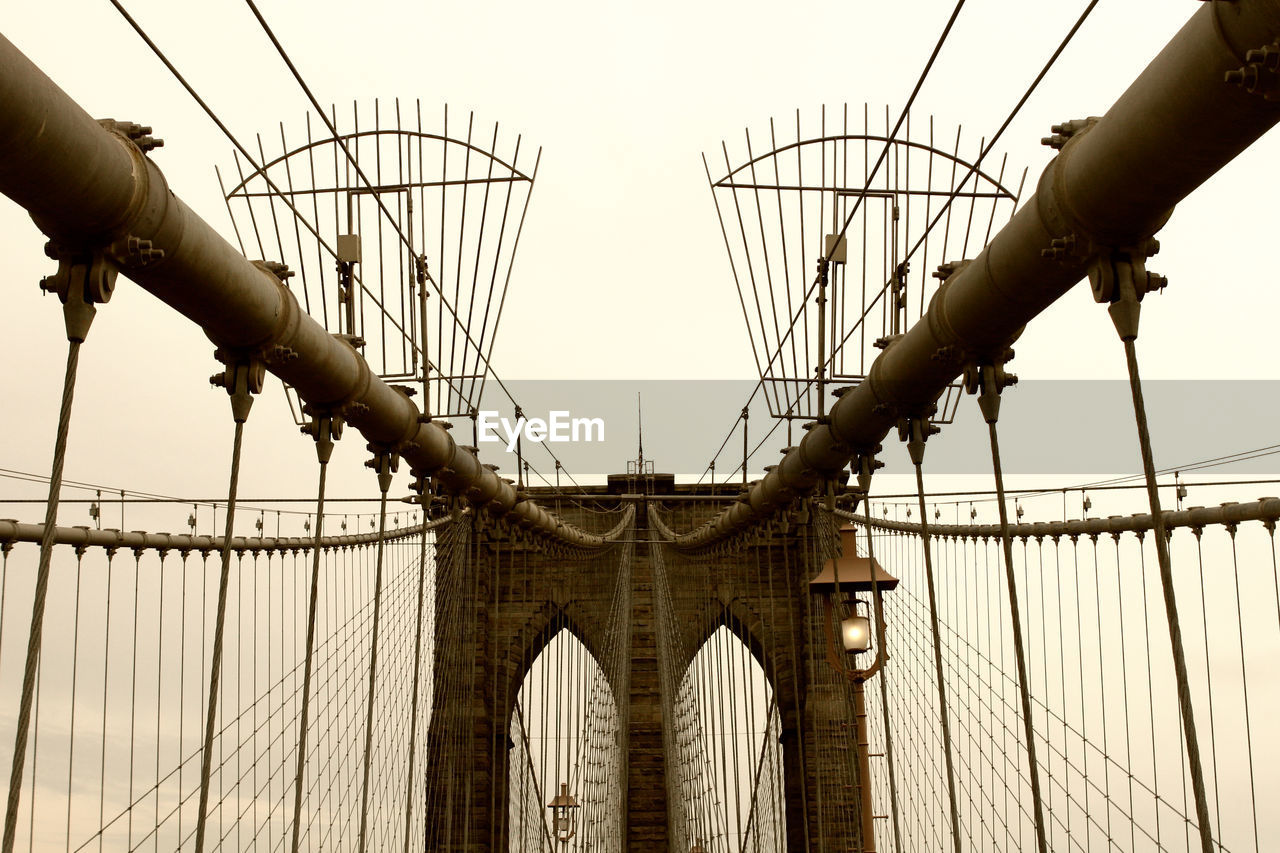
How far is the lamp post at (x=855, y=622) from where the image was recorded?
683cm

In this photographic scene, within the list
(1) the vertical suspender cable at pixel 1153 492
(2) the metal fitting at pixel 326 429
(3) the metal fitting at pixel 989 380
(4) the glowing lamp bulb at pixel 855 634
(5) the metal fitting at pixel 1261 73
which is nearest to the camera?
(5) the metal fitting at pixel 1261 73

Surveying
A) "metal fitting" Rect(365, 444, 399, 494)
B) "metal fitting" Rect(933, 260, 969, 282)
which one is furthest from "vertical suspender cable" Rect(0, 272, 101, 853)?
"metal fitting" Rect(365, 444, 399, 494)

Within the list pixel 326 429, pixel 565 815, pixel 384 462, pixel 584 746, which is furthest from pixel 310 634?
pixel 565 815

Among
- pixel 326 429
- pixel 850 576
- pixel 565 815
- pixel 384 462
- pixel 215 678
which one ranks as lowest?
pixel 565 815

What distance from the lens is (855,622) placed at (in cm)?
705

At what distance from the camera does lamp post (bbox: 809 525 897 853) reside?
6.83 m

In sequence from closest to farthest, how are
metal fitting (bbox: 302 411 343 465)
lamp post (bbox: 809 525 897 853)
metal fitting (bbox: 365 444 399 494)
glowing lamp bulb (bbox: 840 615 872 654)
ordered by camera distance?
1. metal fitting (bbox: 302 411 343 465)
2. metal fitting (bbox: 365 444 399 494)
3. lamp post (bbox: 809 525 897 853)
4. glowing lamp bulb (bbox: 840 615 872 654)

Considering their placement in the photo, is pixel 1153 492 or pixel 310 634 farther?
pixel 310 634

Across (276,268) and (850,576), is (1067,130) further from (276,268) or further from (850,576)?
(850,576)

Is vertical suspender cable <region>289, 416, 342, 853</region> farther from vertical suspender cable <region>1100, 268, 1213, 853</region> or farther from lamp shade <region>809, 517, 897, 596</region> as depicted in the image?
lamp shade <region>809, 517, 897, 596</region>

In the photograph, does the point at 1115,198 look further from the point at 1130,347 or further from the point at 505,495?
the point at 505,495

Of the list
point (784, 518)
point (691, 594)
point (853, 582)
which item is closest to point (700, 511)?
point (691, 594)

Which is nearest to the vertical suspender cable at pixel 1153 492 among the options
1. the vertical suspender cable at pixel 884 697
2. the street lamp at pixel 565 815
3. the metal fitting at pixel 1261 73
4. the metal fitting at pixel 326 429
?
the metal fitting at pixel 1261 73

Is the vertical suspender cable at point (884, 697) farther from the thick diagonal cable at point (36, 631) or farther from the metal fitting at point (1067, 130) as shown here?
the thick diagonal cable at point (36, 631)
